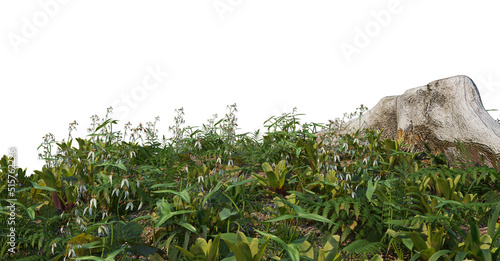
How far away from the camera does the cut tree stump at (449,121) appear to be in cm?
552

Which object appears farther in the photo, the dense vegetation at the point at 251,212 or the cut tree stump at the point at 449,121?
the cut tree stump at the point at 449,121

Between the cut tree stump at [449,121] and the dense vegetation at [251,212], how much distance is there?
105cm

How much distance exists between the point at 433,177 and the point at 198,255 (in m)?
Answer: 2.97

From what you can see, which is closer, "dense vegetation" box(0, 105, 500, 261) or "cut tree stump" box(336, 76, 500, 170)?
"dense vegetation" box(0, 105, 500, 261)

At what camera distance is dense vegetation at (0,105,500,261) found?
286cm

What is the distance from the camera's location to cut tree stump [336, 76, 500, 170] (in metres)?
5.52

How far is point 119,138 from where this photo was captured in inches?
182

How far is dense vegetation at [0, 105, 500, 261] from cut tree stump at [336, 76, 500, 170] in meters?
1.05

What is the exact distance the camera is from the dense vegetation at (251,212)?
2.86 metres

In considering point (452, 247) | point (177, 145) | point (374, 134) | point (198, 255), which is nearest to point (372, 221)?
point (452, 247)

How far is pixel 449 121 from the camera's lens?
6000mm

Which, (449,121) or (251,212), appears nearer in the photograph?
(251,212)

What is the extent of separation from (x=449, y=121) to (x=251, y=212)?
14.1 feet

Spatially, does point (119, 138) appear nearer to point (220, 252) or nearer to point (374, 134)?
point (220, 252)
